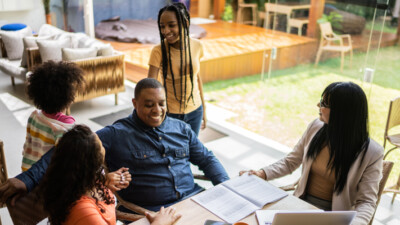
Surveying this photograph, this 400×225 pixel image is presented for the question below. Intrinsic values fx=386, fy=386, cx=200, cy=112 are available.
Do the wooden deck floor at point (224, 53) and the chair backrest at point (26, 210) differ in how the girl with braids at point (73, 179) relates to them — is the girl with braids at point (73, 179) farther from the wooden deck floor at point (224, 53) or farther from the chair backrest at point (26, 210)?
the wooden deck floor at point (224, 53)

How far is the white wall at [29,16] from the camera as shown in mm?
7598

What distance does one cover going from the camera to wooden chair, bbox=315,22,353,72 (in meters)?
3.35

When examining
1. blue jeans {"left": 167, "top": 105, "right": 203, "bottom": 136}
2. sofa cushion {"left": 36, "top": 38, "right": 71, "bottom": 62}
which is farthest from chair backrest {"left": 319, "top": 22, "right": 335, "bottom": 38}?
sofa cushion {"left": 36, "top": 38, "right": 71, "bottom": 62}

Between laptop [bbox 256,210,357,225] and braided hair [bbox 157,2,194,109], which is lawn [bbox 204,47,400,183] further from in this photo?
laptop [bbox 256,210,357,225]

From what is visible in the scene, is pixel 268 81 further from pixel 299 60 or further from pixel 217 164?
pixel 217 164

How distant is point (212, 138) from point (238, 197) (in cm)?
253

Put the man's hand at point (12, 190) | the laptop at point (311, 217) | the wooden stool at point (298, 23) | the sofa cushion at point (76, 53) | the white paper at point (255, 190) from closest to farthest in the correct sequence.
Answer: the laptop at point (311, 217) → the man's hand at point (12, 190) → the white paper at point (255, 190) → the wooden stool at point (298, 23) → the sofa cushion at point (76, 53)

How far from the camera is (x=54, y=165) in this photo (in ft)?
4.37

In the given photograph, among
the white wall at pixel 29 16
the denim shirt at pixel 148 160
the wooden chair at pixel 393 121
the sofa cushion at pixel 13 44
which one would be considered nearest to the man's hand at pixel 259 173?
the denim shirt at pixel 148 160

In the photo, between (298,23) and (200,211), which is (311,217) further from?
(298,23)

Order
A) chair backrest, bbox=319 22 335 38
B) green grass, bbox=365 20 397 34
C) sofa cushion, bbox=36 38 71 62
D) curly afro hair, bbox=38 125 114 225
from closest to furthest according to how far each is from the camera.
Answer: curly afro hair, bbox=38 125 114 225 < green grass, bbox=365 20 397 34 < chair backrest, bbox=319 22 335 38 < sofa cushion, bbox=36 38 71 62

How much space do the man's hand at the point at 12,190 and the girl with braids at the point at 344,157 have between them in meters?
1.36

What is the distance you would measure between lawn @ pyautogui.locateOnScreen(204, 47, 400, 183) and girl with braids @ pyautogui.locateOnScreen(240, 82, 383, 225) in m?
1.51

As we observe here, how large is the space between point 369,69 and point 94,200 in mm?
2633
